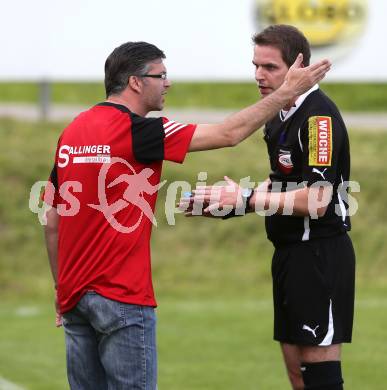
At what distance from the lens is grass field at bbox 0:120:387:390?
8.82m

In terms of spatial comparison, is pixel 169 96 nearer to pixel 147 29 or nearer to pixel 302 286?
pixel 147 29

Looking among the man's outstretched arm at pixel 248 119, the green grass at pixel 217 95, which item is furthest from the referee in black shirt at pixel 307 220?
the green grass at pixel 217 95

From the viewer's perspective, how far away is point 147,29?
47.8 feet

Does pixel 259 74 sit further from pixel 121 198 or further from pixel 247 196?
pixel 121 198

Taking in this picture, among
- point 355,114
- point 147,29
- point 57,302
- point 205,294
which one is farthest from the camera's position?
point 355,114

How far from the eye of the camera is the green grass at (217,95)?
17719 millimetres

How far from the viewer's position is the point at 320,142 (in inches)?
218

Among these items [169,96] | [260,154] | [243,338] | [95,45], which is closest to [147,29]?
[95,45]

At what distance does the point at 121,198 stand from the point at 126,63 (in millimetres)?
635

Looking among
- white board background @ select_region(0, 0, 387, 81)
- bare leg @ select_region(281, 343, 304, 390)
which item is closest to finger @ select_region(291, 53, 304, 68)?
bare leg @ select_region(281, 343, 304, 390)

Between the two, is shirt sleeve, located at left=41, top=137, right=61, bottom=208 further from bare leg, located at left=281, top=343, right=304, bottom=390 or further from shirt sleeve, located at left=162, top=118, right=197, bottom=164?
bare leg, located at left=281, top=343, right=304, bottom=390

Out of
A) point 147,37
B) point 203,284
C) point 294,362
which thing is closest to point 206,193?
point 294,362

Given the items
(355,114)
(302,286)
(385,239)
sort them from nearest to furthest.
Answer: (302,286), (385,239), (355,114)

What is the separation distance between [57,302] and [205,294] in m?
7.26
